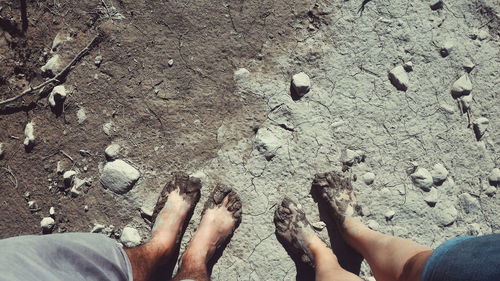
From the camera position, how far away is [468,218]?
1.99 metres

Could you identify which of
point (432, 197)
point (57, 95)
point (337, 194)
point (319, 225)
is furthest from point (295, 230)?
point (57, 95)

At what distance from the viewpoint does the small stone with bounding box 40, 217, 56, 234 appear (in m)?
1.91

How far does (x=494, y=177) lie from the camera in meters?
1.98

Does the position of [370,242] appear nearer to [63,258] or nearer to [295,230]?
[295,230]

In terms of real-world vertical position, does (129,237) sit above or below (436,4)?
below

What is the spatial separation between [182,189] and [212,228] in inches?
8.9

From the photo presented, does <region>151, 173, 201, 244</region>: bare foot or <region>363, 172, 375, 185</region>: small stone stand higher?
<region>363, 172, 375, 185</region>: small stone

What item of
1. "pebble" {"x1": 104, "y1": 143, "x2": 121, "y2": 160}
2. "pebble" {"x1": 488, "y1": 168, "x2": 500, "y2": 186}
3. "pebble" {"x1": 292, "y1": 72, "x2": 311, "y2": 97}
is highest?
"pebble" {"x1": 292, "y1": 72, "x2": 311, "y2": 97}

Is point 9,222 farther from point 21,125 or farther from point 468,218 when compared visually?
point 468,218

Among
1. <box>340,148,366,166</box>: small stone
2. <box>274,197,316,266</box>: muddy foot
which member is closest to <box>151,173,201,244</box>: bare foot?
<box>274,197,316,266</box>: muddy foot

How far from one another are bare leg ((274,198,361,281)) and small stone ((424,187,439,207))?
1.71 feet

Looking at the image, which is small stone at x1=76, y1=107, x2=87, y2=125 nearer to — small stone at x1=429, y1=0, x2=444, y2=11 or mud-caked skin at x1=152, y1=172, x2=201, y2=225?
mud-caked skin at x1=152, y1=172, x2=201, y2=225

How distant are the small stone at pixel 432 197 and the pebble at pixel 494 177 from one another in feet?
0.87

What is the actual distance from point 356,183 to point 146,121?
1.03m
